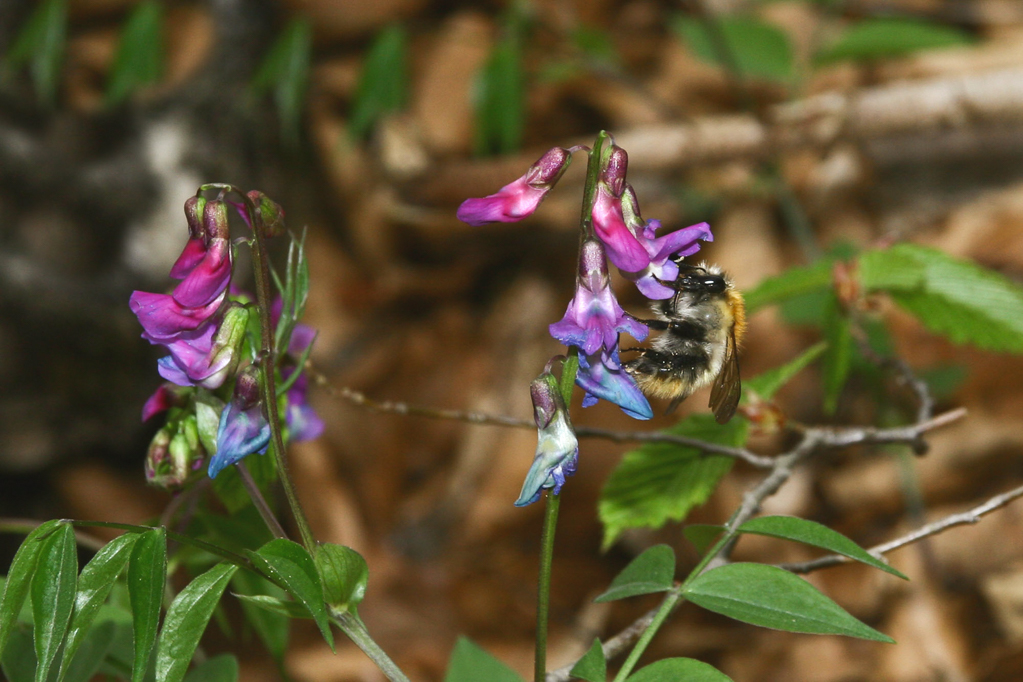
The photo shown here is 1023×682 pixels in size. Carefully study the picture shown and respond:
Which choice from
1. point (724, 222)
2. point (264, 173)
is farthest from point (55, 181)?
point (724, 222)

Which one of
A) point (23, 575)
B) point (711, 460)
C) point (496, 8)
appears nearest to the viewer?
point (23, 575)

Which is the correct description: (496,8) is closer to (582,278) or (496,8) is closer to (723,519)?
(723,519)

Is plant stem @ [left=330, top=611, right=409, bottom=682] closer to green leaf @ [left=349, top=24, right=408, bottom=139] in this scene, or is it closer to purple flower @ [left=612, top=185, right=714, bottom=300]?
purple flower @ [left=612, top=185, right=714, bottom=300]

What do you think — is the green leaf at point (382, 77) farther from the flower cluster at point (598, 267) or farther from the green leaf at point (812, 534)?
the green leaf at point (812, 534)

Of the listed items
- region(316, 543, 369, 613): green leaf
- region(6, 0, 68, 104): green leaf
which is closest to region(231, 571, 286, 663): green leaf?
region(316, 543, 369, 613): green leaf

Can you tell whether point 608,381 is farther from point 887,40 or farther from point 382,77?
point 887,40

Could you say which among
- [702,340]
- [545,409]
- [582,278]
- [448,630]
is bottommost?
[448,630]
